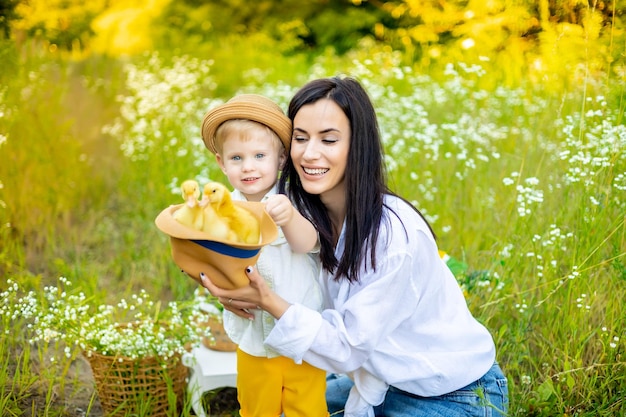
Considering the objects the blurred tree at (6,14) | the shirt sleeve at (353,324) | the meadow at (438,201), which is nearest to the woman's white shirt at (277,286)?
the shirt sleeve at (353,324)

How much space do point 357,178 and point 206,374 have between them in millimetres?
1091

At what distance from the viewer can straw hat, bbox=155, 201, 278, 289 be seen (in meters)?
1.68

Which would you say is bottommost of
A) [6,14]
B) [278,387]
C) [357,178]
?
[278,387]

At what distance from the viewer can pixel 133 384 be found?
92.4 inches

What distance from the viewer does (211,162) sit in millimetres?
3957

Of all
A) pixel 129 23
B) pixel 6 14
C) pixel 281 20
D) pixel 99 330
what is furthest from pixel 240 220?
pixel 281 20

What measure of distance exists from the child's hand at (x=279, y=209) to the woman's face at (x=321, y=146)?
0.20 m

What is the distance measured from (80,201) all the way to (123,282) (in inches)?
37.0

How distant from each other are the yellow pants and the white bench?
1.54 feet

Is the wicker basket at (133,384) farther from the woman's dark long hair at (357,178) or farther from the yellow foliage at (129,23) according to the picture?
the yellow foliage at (129,23)

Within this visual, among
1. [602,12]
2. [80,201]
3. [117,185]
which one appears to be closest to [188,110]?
[117,185]

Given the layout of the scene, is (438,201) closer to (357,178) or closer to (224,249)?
(357,178)

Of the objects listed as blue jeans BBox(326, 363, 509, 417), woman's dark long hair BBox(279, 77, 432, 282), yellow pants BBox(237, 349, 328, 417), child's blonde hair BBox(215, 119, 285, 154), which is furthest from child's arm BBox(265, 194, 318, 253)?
blue jeans BBox(326, 363, 509, 417)

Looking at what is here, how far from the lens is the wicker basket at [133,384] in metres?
2.33
